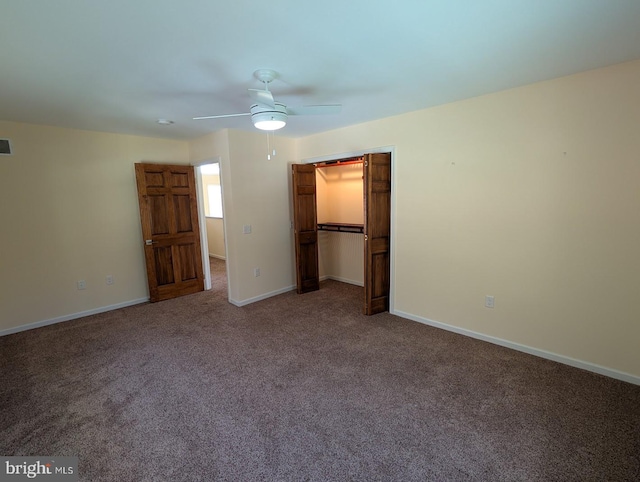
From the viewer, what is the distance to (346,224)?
5215 millimetres

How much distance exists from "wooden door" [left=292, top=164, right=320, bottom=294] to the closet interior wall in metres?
0.50

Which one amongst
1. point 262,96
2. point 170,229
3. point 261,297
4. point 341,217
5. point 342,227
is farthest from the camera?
point 341,217

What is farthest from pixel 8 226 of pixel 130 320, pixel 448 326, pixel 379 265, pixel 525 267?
pixel 525 267

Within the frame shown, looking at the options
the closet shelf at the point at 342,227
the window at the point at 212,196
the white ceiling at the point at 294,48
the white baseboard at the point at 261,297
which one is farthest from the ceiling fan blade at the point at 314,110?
the window at the point at 212,196

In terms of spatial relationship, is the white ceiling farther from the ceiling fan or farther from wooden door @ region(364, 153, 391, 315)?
wooden door @ region(364, 153, 391, 315)

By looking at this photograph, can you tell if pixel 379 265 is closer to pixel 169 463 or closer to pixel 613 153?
pixel 613 153

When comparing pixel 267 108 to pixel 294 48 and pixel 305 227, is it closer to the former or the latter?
pixel 294 48

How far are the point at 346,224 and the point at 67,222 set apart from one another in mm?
3961

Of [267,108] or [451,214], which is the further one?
[451,214]

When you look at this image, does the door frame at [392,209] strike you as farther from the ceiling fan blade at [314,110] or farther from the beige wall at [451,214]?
the ceiling fan blade at [314,110]

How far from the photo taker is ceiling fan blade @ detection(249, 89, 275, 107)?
7.14 ft

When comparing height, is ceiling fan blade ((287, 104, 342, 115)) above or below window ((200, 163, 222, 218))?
above

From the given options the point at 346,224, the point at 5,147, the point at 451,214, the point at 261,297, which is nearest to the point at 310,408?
the point at 451,214

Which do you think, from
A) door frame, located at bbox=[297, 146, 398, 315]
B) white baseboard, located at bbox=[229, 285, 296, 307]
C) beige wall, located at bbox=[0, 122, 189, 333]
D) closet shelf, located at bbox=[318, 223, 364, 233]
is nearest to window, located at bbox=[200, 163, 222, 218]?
beige wall, located at bbox=[0, 122, 189, 333]
